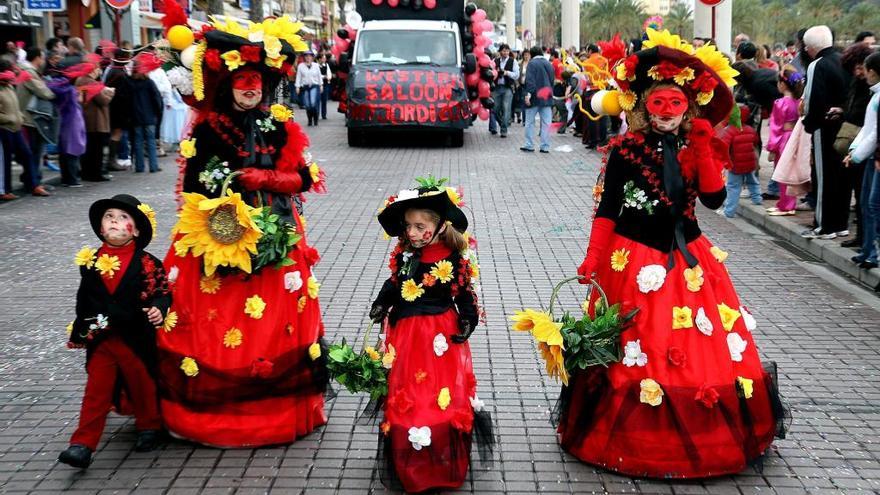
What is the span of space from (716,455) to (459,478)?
1.20 meters

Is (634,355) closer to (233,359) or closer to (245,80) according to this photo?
(233,359)

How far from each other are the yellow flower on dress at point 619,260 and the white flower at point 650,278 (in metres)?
0.11

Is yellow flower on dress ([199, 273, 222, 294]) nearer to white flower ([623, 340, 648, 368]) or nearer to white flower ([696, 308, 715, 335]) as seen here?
white flower ([623, 340, 648, 368])

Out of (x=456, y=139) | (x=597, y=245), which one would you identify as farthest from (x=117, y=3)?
(x=597, y=245)

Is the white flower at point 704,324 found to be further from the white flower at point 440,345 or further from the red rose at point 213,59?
the red rose at point 213,59

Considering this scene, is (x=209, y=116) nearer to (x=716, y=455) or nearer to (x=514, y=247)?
(x=716, y=455)

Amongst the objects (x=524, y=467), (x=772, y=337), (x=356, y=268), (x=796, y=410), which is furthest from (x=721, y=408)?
(x=356, y=268)

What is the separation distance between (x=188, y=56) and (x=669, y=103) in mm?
2411

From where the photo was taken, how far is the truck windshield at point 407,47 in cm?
1991

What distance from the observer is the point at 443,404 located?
4.30 metres

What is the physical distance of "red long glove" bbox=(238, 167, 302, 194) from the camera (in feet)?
15.9

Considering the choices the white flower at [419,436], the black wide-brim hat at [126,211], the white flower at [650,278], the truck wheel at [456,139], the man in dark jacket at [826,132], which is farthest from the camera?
the truck wheel at [456,139]

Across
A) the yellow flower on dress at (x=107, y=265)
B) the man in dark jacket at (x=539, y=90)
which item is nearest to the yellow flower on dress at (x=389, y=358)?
the yellow flower on dress at (x=107, y=265)

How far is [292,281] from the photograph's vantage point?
193 inches
